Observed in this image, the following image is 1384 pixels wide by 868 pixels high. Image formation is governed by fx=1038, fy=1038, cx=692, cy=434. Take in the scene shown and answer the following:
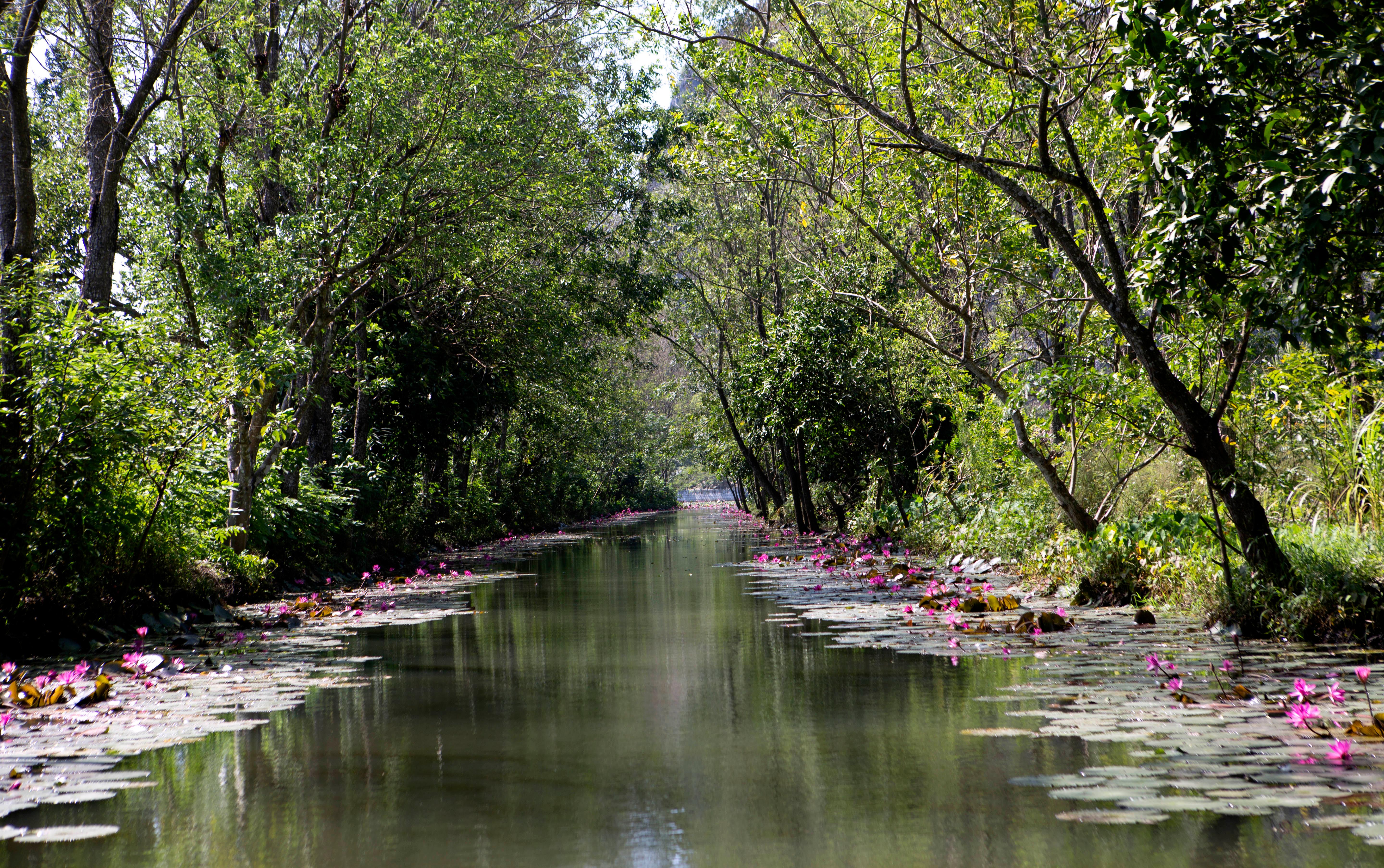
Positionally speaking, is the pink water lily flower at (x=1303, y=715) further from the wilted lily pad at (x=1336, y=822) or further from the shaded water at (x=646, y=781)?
A: the wilted lily pad at (x=1336, y=822)

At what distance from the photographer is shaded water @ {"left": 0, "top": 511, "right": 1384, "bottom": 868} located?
345 cm

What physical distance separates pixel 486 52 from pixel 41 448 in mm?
9031

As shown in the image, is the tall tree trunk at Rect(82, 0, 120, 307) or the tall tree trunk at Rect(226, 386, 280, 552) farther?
the tall tree trunk at Rect(226, 386, 280, 552)

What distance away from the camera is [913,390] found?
2012 centimetres

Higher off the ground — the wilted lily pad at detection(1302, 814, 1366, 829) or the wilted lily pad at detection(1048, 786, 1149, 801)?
the wilted lily pad at detection(1302, 814, 1366, 829)

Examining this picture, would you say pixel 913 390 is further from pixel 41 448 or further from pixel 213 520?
pixel 41 448

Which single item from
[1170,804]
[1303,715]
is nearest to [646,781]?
[1170,804]

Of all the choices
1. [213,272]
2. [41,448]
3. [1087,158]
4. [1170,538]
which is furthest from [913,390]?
[41,448]

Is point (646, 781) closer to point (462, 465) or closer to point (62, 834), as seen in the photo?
point (62, 834)

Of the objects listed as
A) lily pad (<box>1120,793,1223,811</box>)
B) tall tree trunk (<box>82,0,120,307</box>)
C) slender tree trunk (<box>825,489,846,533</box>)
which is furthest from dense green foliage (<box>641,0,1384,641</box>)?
slender tree trunk (<box>825,489,846,533</box>)

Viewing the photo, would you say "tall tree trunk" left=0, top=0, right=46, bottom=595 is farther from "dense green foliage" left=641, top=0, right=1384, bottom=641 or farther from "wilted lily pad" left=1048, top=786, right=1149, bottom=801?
"wilted lily pad" left=1048, top=786, right=1149, bottom=801

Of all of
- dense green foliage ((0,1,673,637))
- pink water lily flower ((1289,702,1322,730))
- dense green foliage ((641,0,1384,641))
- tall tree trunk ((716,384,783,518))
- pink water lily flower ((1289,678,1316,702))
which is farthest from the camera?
tall tree trunk ((716,384,783,518))

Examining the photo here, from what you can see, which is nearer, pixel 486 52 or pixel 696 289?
pixel 486 52

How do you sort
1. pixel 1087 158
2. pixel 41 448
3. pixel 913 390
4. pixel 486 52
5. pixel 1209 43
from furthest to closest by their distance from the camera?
1. pixel 913 390
2. pixel 486 52
3. pixel 1087 158
4. pixel 41 448
5. pixel 1209 43
